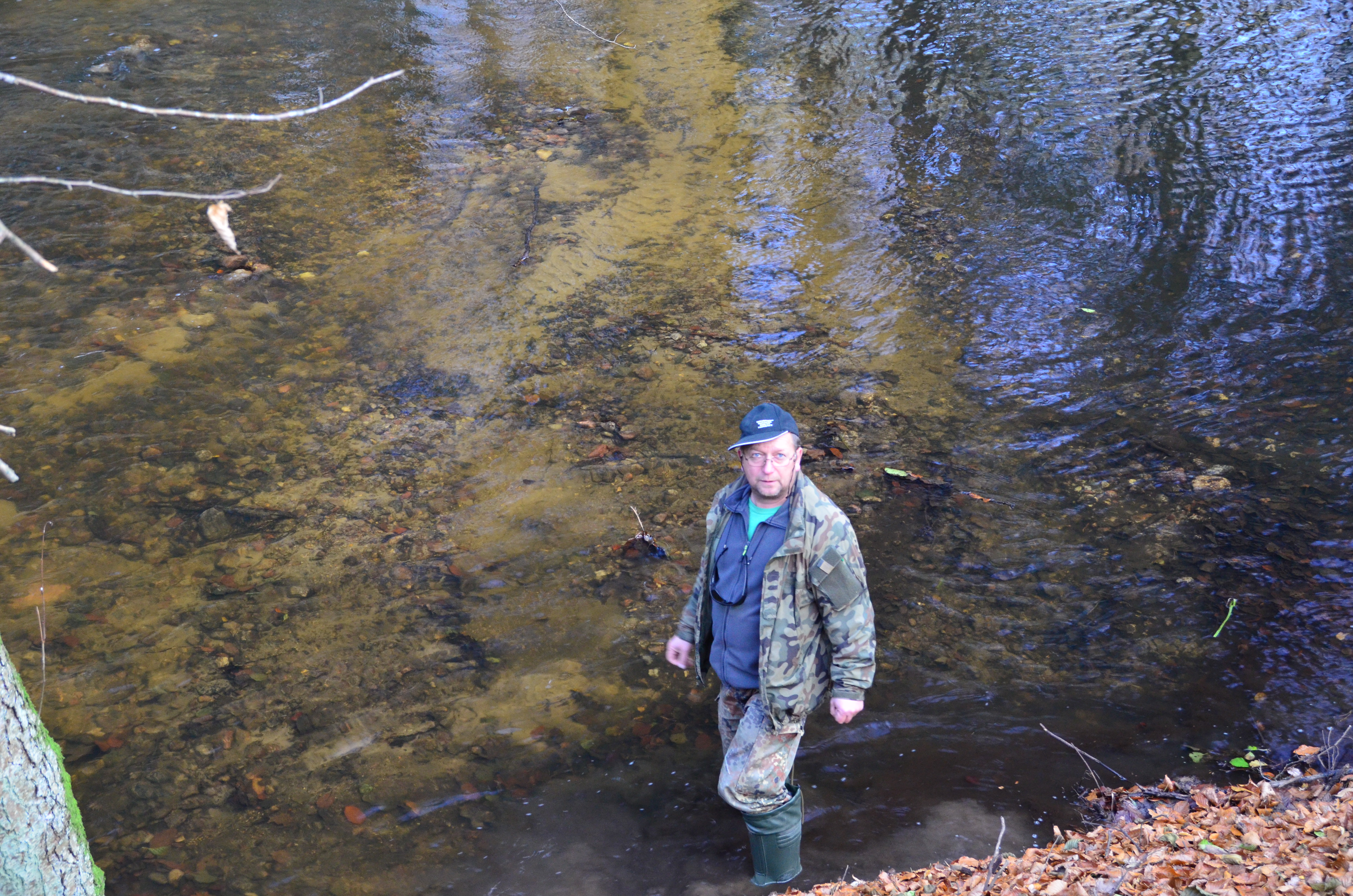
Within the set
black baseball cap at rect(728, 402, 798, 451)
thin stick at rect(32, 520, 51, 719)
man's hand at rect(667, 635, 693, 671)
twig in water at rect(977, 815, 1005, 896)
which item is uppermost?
black baseball cap at rect(728, 402, 798, 451)

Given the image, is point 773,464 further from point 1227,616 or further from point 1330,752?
point 1227,616

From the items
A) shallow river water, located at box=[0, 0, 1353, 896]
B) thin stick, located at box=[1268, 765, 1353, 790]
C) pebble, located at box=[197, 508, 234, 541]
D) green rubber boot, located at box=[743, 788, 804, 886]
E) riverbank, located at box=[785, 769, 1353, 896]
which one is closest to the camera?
riverbank, located at box=[785, 769, 1353, 896]

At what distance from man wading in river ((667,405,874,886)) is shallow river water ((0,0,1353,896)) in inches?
27.7

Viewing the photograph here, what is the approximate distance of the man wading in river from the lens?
11.4 feet

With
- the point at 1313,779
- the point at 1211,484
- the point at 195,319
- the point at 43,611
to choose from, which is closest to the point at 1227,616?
the point at 1211,484

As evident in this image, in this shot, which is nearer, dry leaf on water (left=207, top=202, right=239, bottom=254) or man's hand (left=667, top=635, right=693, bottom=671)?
dry leaf on water (left=207, top=202, right=239, bottom=254)

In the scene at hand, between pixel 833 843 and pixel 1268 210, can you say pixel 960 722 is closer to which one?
pixel 833 843

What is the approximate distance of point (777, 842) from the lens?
3.89m

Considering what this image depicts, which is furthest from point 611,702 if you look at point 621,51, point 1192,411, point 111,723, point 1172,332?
point 621,51

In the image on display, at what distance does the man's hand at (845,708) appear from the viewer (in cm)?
344

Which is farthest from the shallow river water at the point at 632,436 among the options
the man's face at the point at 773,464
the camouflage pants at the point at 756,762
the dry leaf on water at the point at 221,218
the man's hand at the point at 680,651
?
the dry leaf on water at the point at 221,218

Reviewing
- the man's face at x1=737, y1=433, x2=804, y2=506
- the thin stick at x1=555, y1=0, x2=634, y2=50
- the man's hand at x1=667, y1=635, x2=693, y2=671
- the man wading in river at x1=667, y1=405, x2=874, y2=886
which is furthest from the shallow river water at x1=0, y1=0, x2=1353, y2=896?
the man's face at x1=737, y1=433, x2=804, y2=506

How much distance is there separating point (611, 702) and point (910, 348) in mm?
4184

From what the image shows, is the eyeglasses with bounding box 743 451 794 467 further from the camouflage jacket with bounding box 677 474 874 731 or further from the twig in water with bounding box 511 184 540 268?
the twig in water with bounding box 511 184 540 268
